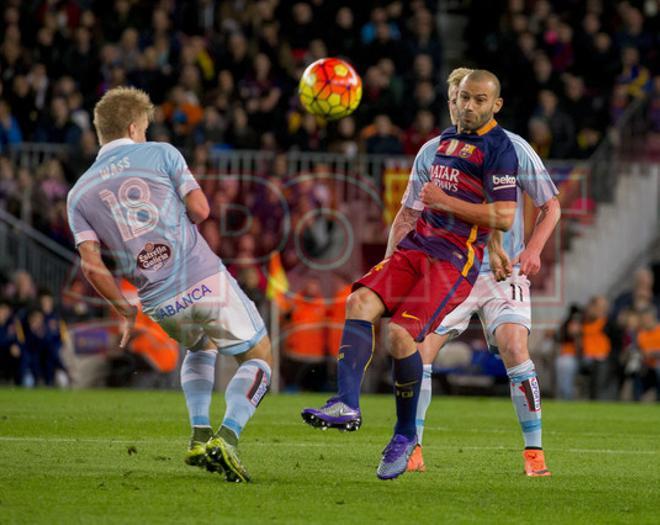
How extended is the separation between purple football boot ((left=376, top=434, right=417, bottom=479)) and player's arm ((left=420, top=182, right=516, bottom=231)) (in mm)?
1264

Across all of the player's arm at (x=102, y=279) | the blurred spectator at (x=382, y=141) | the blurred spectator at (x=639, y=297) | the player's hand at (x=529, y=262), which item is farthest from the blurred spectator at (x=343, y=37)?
the player's arm at (x=102, y=279)

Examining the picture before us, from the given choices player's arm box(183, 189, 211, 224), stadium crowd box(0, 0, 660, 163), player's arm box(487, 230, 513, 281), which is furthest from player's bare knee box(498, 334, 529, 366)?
stadium crowd box(0, 0, 660, 163)

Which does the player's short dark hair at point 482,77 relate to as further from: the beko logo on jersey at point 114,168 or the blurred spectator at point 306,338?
the blurred spectator at point 306,338

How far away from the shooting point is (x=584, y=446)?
10.6 meters

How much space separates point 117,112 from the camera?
25.2 feet

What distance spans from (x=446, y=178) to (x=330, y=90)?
4.56 meters

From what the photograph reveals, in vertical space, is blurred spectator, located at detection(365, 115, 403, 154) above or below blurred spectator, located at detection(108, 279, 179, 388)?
above

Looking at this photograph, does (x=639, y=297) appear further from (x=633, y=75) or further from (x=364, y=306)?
(x=364, y=306)

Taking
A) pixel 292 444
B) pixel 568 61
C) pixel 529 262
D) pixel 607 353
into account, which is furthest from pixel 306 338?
pixel 529 262

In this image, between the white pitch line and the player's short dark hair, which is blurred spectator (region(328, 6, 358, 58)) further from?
the player's short dark hair

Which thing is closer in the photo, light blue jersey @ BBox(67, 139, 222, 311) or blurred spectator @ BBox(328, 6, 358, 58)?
light blue jersey @ BBox(67, 139, 222, 311)

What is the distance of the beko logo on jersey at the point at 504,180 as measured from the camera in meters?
7.80

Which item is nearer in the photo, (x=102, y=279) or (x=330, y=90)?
(x=102, y=279)

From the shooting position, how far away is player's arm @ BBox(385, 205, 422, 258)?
8.12m
